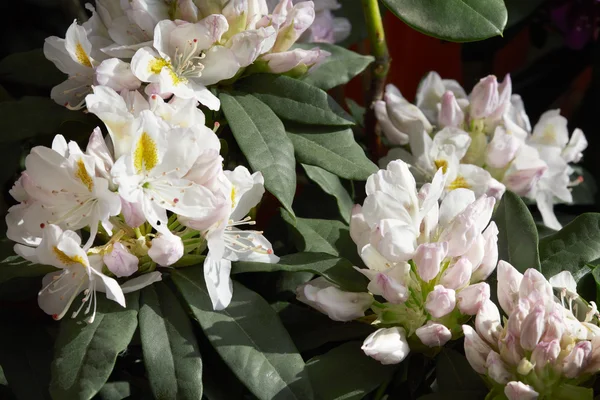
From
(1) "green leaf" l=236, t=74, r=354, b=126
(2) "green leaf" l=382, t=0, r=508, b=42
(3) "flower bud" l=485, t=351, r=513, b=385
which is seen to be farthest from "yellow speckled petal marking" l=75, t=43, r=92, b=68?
(3) "flower bud" l=485, t=351, r=513, b=385

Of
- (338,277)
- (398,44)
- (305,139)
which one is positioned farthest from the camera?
(398,44)

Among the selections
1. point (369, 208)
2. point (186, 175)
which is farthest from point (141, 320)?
point (369, 208)

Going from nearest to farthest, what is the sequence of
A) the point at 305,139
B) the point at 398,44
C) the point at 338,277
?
the point at 338,277, the point at 305,139, the point at 398,44

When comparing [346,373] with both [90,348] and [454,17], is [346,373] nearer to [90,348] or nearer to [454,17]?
[90,348]

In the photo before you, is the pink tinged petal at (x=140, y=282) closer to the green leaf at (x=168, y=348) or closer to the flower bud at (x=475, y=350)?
the green leaf at (x=168, y=348)

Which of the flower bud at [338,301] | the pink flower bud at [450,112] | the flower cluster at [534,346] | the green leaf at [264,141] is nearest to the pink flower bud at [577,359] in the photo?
the flower cluster at [534,346]

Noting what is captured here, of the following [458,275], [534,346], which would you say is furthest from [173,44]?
[534,346]

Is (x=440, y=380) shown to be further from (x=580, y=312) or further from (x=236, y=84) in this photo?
A: (x=236, y=84)

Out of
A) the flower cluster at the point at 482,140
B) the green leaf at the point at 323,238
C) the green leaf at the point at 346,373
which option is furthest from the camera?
the flower cluster at the point at 482,140
